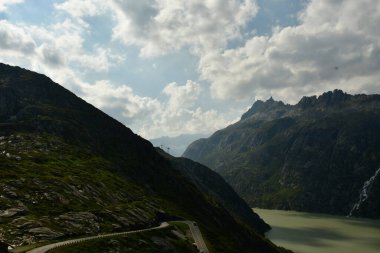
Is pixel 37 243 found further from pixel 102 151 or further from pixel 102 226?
pixel 102 151

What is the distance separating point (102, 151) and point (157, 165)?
97.6 ft

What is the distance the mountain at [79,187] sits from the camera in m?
80.1

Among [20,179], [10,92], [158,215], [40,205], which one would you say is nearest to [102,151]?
[10,92]

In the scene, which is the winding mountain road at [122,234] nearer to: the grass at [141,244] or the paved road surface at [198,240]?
the paved road surface at [198,240]

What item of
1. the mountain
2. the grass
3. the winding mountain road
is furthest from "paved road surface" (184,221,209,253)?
the grass

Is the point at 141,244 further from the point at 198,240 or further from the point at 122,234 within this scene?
the point at 198,240

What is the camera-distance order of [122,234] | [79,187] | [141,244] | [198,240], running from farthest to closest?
[79,187] → [198,240] → [122,234] → [141,244]

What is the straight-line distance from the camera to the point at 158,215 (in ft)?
391

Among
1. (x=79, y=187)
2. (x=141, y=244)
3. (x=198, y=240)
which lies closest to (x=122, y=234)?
(x=141, y=244)

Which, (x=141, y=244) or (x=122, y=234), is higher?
(x=122, y=234)

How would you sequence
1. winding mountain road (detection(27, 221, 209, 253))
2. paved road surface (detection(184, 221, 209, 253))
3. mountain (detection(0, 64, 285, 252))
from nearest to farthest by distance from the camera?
1. winding mountain road (detection(27, 221, 209, 253))
2. mountain (detection(0, 64, 285, 252))
3. paved road surface (detection(184, 221, 209, 253))

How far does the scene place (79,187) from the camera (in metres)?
109

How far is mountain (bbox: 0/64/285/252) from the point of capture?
263ft

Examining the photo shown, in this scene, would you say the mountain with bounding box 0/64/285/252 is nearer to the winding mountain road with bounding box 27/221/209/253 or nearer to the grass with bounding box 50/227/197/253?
the winding mountain road with bounding box 27/221/209/253
